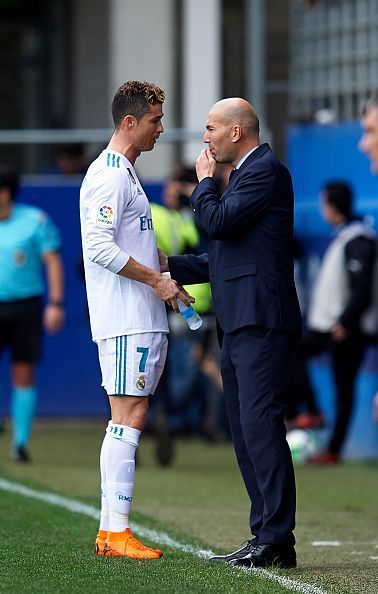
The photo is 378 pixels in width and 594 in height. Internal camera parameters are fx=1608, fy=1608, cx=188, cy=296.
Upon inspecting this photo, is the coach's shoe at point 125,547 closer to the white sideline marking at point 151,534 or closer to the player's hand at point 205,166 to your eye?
the white sideline marking at point 151,534

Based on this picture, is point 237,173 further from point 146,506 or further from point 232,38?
point 232,38

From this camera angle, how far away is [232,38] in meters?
19.6

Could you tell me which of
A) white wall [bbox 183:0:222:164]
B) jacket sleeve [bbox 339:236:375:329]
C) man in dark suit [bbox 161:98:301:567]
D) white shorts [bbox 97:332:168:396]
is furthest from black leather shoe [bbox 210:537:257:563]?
white wall [bbox 183:0:222:164]

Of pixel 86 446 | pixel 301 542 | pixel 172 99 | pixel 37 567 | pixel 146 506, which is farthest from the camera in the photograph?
pixel 172 99

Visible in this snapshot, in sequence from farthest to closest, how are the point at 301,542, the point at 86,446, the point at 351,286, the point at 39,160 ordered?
the point at 39,160
the point at 86,446
the point at 351,286
the point at 301,542

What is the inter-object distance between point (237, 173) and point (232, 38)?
13.1m

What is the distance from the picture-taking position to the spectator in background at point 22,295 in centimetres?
1162

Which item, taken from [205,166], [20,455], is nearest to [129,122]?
[205,166]

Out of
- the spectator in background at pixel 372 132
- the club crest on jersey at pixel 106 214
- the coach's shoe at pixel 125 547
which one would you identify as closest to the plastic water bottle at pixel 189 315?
the club crest on jersey at pixel 106 214

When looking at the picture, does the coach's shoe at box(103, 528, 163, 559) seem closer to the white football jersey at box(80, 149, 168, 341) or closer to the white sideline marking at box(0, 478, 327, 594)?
the white sideline marking at box(0, 478, 327, 594)

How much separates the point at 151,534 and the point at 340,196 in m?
4.52

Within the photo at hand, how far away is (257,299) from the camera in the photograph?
665 centimetres

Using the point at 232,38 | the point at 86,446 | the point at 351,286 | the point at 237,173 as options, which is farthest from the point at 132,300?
the point at 232,38

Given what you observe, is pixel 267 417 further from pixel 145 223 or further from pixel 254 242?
pixel 145 223
